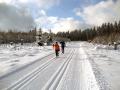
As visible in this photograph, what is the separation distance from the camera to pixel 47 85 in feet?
30.7

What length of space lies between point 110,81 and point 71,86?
6.98 feet

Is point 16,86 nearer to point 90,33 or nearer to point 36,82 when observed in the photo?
point 36,82

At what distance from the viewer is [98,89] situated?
862cm

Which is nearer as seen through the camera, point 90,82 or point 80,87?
point 80,87

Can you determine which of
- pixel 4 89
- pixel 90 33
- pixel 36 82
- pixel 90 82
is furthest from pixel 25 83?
pixel 90 33

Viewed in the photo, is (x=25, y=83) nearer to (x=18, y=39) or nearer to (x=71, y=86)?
(x=71, y=86)

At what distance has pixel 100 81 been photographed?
10.2 meters

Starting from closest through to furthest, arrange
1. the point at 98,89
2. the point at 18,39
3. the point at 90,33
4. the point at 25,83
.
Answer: the point at 98,89, the point at 25,83, the point at 18,39, the point at 90,33

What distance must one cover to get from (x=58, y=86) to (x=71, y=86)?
0.55 meters

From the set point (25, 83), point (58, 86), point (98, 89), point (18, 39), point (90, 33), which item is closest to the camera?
point (98, 89)

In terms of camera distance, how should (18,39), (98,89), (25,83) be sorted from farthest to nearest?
(18,39), (25,83), (98,89)

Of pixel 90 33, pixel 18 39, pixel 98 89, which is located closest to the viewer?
pixel 98 89

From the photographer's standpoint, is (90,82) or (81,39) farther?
(81,39)

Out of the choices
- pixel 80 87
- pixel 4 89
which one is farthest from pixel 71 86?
pixel 4 89
